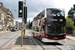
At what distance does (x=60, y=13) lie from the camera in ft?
39.7

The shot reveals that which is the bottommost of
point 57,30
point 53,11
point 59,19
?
point 57,30

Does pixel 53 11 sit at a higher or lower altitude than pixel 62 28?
higher

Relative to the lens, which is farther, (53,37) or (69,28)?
(69,28)

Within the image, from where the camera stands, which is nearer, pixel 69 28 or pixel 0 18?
pixel 69 28

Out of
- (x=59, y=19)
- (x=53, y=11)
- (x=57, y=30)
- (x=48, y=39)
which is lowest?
(x=48, y=39)

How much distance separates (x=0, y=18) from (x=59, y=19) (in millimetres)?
64326

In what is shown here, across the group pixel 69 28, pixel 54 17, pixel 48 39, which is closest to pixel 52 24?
pixel 54 17

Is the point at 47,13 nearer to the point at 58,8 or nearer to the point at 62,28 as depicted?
the point at 58,8

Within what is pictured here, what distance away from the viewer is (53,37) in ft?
38.7

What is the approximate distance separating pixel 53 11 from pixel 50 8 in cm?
44

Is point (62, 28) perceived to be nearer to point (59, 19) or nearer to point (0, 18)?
point (59, 19)

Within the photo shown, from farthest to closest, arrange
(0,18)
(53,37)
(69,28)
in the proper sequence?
(0,18)
(69,28)
(53,37)

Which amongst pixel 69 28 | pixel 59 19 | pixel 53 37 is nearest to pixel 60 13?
pixel 59 19

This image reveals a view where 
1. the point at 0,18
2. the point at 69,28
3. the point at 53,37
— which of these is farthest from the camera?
the point at 0,18
